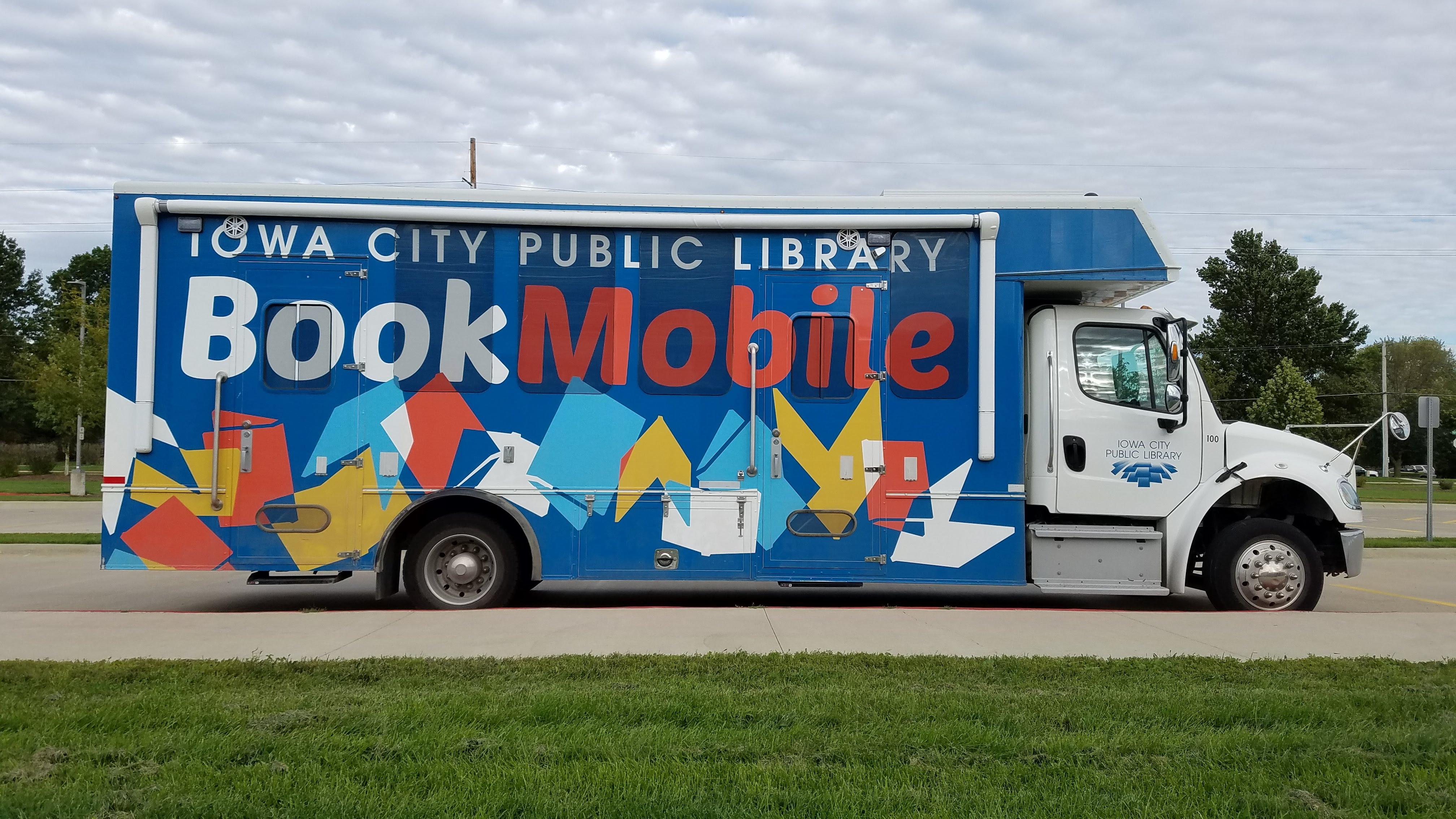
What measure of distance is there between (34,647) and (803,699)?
513 cm

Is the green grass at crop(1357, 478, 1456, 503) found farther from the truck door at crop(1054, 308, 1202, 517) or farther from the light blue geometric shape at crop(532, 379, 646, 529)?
the light blue geometric shape at crop(532, 379, 646, 529)

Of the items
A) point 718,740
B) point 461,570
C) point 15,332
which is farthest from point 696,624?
point 15,332

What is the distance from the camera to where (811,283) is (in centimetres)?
853

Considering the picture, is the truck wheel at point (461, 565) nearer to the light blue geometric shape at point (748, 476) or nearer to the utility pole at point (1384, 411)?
the light blue geometric shape at point (748, 476)

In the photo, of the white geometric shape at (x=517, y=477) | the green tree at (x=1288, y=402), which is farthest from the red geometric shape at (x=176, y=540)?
the green tree at (x=1288, y=402)

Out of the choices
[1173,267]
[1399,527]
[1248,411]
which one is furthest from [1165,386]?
[1248,411]

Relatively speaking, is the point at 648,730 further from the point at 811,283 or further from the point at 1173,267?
the point at 1173,267

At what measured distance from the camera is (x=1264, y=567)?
28.1 feet

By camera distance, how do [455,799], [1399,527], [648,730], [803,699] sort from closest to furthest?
[455,799], [648,730], [803,699], [1399,527]

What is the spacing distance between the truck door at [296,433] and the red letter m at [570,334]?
4.45 ft

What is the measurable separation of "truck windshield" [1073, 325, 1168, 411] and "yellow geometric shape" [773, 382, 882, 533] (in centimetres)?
183

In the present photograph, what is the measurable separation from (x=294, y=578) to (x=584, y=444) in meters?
Answer: 2.55

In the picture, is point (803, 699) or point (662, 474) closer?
point (803, 699)

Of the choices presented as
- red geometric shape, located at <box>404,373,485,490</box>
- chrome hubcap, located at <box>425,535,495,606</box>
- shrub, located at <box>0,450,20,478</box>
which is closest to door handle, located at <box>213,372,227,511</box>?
red geometric shape, located at <box>404,373,485,490</box>
